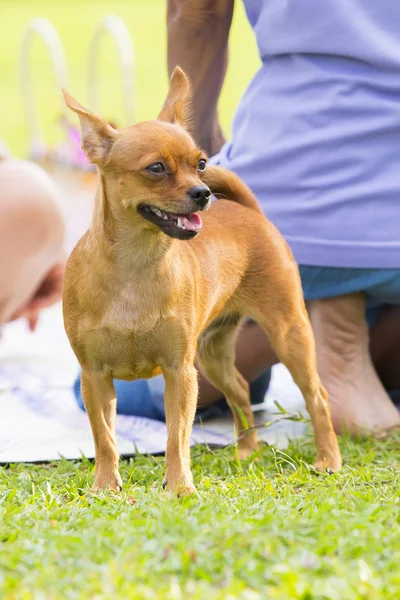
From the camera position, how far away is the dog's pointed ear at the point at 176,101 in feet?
9.05

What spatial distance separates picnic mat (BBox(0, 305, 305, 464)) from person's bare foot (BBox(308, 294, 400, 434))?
21cm

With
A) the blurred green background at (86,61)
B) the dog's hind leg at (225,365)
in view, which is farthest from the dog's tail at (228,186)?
the blurred green background at (86,61)

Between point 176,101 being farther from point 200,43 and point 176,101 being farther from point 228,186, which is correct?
point 200,43

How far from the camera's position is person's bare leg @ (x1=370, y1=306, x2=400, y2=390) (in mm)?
3943

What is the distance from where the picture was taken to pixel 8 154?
4703mm

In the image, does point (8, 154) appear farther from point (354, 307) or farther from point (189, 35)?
point (354, 307)

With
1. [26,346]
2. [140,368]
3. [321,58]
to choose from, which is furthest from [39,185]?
[140,368]

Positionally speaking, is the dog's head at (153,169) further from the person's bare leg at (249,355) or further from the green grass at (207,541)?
the person's bare leg at (249,355)

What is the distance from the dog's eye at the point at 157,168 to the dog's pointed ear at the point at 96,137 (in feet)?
0.52

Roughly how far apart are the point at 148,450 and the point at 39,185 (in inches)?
63.2

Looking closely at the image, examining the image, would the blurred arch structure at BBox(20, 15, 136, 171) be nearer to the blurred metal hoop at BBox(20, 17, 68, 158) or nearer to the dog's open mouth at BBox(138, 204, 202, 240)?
the blurred metal hoop at BBox(20, 17, 68, 158)

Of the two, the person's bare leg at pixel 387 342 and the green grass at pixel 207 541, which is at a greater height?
the green grass at pixel 207 541

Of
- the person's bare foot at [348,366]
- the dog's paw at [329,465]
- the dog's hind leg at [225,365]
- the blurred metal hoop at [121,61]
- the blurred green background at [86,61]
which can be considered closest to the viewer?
the dog's paw at [329,465]

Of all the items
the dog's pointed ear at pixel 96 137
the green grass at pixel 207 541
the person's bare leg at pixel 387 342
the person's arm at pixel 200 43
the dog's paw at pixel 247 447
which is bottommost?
the dog's paw at pixel 247 447
